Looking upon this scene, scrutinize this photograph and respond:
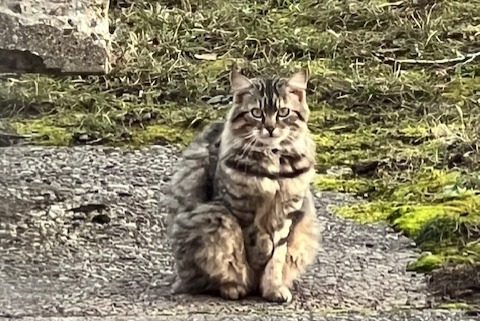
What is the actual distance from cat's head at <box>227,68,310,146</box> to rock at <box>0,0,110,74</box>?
218 cm

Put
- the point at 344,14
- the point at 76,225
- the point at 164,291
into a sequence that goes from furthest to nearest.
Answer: the point at 344,14 < the point at 76,225 < the point at 164,291

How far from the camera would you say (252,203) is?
12.7 feet

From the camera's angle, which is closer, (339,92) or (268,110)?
(268,110)

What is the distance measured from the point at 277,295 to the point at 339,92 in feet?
9.41

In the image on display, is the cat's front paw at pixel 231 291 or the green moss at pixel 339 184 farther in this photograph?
the green moss at pixel 339 184

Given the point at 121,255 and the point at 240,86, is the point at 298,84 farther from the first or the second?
the point at 121,255

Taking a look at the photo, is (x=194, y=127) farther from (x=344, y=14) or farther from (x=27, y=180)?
(x=344, y=14)

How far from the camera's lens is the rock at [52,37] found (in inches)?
231

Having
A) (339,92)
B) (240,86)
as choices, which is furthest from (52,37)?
(240,86)

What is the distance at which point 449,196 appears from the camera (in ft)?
16.4

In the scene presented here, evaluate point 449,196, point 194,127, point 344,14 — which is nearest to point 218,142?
point 449,196

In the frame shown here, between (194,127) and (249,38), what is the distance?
1359mm

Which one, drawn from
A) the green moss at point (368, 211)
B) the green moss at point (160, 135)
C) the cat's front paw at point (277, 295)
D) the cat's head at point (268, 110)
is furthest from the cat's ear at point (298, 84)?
the green moss at point (160, 135)

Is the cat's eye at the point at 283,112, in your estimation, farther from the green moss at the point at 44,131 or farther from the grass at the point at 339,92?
the green moss at the point at 44,131
